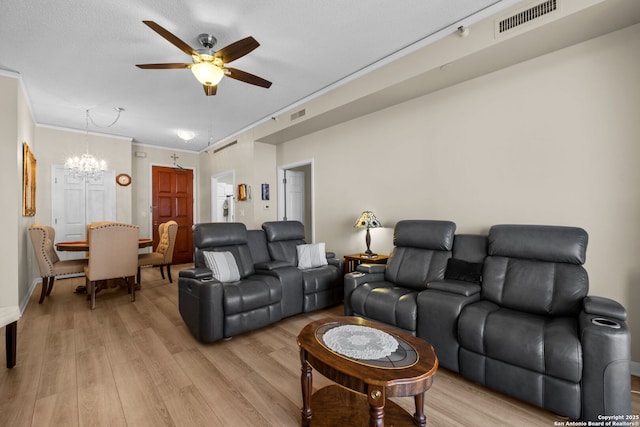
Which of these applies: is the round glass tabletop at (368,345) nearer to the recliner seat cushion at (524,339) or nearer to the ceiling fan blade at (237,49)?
the recliner seat cushion at (524,339)

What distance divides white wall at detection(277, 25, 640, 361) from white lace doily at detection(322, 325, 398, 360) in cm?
198

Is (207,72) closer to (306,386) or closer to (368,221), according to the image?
(368,221)

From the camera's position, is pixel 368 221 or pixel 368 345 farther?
pixel 368 221

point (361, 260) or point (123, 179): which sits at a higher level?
point (123, 179)

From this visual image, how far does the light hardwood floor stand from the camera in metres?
1.78

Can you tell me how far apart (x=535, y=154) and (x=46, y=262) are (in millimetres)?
5857

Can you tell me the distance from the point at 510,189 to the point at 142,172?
7.15 metres

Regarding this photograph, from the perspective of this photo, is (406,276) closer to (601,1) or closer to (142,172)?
(601,1)

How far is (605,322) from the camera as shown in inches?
66.4

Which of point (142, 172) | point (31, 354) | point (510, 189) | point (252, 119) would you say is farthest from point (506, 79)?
point (142, 172)

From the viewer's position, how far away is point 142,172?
22.1ft

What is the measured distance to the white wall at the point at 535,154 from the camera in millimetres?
2273

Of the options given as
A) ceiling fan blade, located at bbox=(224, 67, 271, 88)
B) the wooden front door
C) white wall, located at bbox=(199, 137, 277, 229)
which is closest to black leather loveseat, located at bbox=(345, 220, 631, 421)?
ceiling fan blade, located at bbox=(224, 67, 271, 88)

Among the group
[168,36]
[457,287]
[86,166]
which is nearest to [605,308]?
[457,287]
